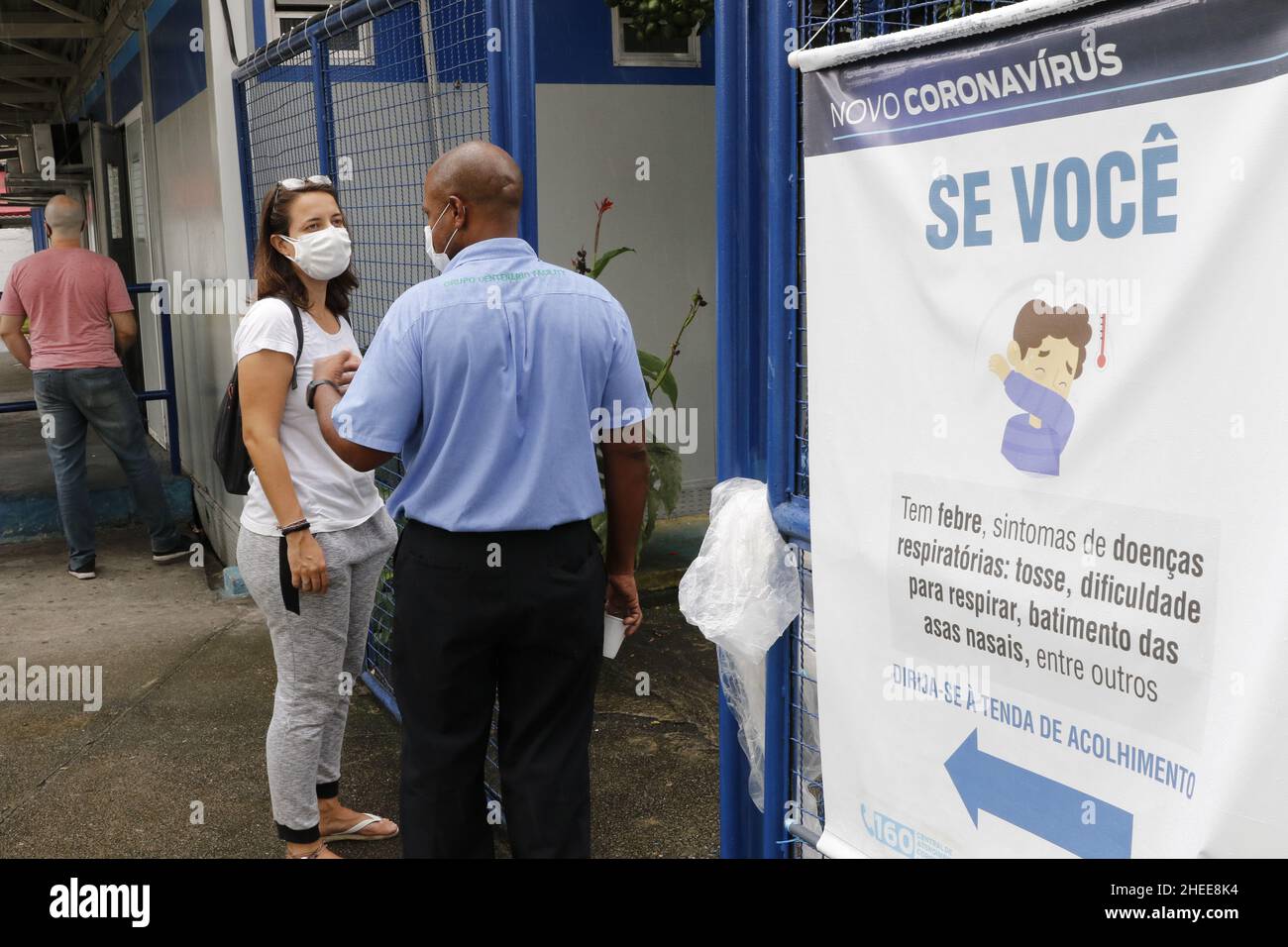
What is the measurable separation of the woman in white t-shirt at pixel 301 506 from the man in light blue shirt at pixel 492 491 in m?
0.47

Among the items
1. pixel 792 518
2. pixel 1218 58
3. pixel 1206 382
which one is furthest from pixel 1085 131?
pixel 792 518

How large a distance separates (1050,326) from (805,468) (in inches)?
30.3

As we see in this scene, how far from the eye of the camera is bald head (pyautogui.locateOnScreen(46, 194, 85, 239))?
6699 millimetres

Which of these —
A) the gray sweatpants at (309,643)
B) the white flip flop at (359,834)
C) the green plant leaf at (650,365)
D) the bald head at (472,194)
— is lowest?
the white flip flop at (359,834)

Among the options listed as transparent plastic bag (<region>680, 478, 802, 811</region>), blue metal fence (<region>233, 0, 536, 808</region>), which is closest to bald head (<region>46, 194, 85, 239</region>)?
blue metal fence (<region>233, 0, 536, 808</region>)

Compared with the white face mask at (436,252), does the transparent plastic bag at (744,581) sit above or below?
below

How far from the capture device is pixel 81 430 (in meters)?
6.86

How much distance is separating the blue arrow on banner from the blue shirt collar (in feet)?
4.37

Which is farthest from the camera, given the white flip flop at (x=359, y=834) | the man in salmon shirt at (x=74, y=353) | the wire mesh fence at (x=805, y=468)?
the man in salmon shirt at (x=74, y=353)

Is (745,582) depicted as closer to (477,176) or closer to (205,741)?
(477,176)

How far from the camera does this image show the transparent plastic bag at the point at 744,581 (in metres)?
2.60

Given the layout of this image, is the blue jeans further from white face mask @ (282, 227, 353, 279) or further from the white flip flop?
white face mask @ (282, 227, 353, 279)

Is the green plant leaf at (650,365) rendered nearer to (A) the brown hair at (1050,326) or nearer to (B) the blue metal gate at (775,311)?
(B) the blue metal gate at (775,311)

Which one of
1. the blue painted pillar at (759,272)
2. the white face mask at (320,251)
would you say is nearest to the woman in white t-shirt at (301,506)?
the white face mask at (320,251)
